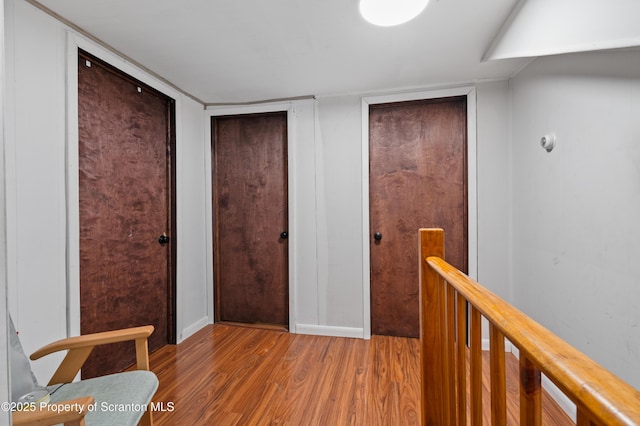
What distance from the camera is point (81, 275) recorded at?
1.65m

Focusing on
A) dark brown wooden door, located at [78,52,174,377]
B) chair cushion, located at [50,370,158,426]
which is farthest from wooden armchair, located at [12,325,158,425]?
dark brown wooden door, located at [78,52,174,377]

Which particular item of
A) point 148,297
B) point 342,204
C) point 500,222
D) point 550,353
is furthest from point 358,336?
point 550,353

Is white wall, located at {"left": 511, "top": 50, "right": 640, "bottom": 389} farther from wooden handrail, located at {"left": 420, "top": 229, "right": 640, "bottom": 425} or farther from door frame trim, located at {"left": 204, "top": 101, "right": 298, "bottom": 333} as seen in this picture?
door frame trim, located at {"left": 204, "top": 101, "right": 298, "bottom": 333}

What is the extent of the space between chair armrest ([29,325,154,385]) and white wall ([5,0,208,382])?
0.27 m

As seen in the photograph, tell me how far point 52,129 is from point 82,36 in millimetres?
617

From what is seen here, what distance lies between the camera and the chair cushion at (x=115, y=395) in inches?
39.9

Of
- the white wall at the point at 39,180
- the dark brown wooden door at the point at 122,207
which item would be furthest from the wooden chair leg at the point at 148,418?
the dark brown wooden door at the point at 122,207

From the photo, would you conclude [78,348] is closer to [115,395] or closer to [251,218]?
[115,395]

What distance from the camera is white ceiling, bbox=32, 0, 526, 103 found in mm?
A: 1455

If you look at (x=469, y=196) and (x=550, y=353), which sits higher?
(x=469, y=196)

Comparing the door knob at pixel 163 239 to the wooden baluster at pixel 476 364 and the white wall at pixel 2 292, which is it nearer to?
the white wall at pixel 2 292

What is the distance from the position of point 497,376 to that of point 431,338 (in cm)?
52

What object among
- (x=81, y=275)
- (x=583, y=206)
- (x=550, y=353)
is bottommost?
(x=81, y=275)

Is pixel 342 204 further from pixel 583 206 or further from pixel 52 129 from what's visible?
pixel 52 129
